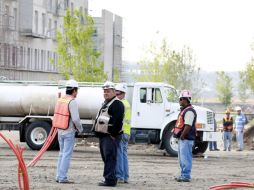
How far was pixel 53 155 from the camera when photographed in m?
26.6

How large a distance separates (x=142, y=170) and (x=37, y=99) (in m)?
8.82

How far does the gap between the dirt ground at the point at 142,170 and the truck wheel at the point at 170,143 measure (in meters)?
0.32

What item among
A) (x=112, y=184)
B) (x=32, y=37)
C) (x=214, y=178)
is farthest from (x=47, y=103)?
A: (x=32, y=37)

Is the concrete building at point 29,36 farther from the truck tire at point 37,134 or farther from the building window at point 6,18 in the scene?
the truck tire at point 37,134

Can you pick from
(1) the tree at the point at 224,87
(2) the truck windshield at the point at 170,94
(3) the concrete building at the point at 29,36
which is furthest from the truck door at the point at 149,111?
(1) the tree at the point at 224,87

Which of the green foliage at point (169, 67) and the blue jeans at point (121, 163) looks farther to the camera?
the green foliage at point (169, 67)

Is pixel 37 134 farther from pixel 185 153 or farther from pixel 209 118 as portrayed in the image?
pixel 185 153

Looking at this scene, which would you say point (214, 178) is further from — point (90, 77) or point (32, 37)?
point (32, 37)

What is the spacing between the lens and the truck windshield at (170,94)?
2861 centimetres

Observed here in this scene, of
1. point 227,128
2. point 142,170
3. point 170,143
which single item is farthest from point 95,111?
point 142,170

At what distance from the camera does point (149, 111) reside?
2850cm

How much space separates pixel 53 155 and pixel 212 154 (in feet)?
22.5

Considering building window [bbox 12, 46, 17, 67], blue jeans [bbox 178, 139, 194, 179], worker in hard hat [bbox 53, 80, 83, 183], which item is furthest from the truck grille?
building window [bbox 12, 46, 17, 67]

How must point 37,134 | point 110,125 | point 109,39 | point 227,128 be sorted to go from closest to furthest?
point 110,125, point 37,134, point 227,128, point 109,39
